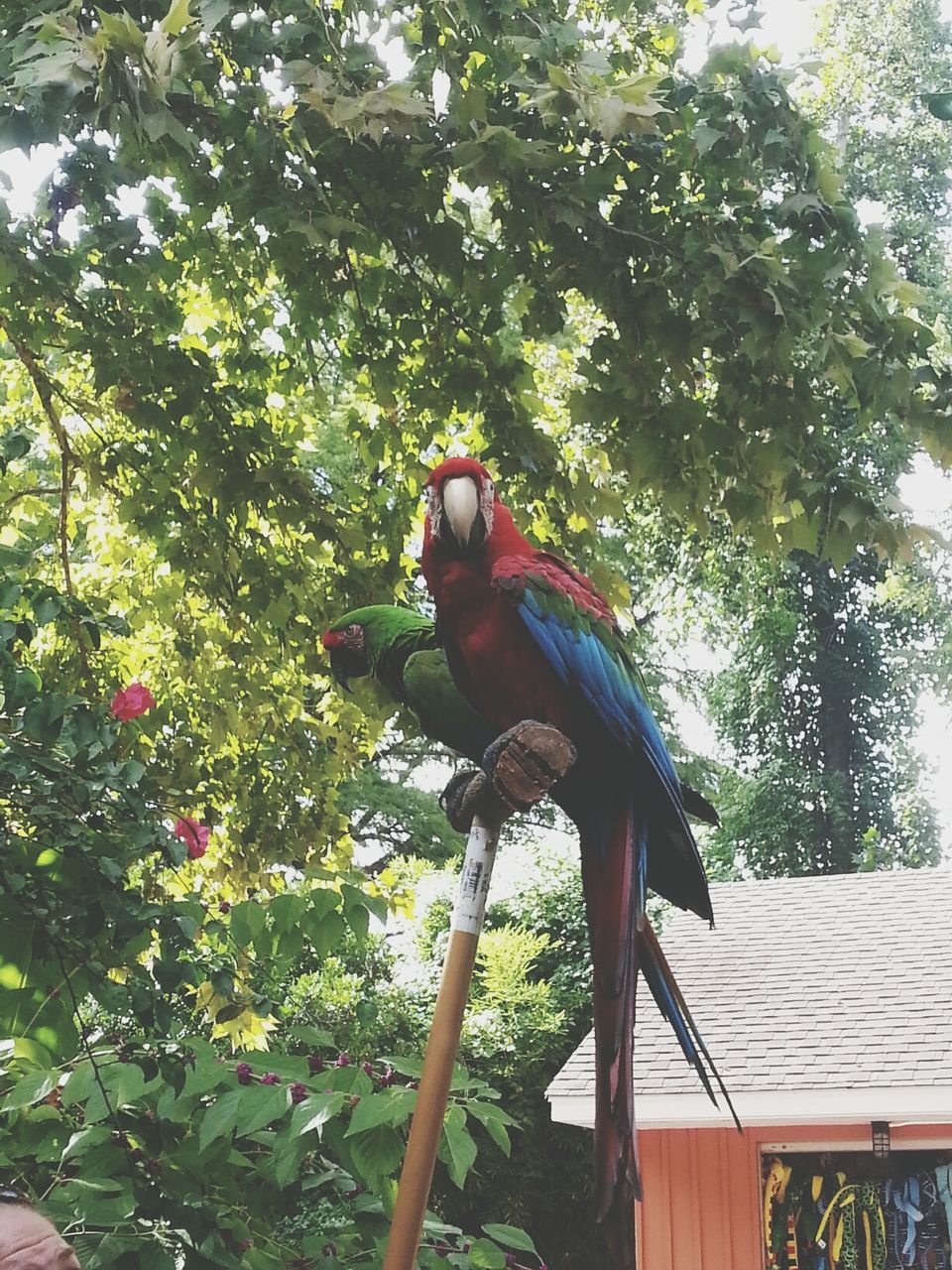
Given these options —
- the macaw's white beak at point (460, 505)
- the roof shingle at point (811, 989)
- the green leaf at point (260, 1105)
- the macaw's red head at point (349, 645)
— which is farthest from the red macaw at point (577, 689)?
the roof shingle at point (811, 989)

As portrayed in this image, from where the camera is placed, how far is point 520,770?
121 cm

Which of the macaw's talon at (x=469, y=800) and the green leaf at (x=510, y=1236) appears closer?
the macaw's talon at (x=469, y=800)

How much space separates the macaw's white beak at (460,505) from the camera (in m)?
1.39

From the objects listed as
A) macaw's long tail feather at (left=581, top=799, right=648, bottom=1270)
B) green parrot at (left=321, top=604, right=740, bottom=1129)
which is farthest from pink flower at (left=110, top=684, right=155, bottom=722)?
macaw's long tail feather at (left=581, top=799, right=648, bottom=1270)

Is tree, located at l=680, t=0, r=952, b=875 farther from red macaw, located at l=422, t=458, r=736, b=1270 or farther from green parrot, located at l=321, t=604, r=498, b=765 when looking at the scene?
red macaw, located at l=422, t=458, r=736, b=1270

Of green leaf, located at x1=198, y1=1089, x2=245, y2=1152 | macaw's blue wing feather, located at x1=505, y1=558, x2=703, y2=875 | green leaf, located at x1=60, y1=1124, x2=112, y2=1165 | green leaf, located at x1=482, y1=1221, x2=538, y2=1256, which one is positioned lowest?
green leaf, located at x1=482, y1=1221, x2=538, y2=1256

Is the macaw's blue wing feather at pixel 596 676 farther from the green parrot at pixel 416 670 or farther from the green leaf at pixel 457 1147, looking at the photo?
the green leaf at pixel 457 1147

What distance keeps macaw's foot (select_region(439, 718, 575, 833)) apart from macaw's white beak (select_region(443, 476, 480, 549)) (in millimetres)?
256

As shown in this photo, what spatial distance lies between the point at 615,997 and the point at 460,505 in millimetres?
556

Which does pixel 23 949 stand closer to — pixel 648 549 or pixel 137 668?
pixel 137 668

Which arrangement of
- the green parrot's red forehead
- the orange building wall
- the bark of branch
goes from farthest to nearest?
the orange building wall, the bark of branch, the green parrot's red forehead

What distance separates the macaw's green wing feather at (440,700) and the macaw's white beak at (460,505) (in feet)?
0.83

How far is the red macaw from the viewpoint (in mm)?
1241

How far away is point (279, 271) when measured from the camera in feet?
8.04
